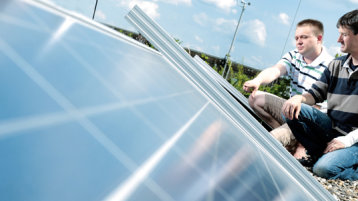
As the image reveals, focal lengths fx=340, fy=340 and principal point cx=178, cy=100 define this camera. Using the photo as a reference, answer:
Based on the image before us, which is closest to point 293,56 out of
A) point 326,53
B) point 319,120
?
point 326,53

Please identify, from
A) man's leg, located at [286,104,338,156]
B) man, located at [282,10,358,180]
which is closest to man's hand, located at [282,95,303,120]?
man, located at [282,10,358,180]

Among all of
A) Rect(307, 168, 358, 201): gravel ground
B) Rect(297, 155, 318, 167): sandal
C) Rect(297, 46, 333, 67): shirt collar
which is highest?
Rect(297, 46, 333, 67): shirt collar

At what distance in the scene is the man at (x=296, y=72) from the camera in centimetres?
649

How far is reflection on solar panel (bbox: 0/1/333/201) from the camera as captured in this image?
620 millimetres

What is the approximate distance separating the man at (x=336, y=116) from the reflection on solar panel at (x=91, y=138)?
3898mm

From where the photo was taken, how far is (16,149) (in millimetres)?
602

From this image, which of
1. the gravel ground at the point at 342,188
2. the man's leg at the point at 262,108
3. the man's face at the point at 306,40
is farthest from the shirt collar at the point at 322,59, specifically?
the gravel ground at the point at 342,188

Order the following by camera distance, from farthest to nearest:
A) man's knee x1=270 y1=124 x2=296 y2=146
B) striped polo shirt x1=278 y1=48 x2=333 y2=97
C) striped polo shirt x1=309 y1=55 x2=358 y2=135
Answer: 1. striped polo shirt x1=278 y1=48 x2=333 y2=97
2. man's knee x1=270 y1=124 x2=296 y2=146
3. striped polo shirt x1=309 y1=55 x2=358 y2=135

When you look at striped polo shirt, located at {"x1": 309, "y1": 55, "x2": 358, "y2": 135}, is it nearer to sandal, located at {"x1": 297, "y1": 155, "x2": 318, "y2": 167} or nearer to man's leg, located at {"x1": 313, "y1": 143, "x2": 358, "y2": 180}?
man's leg, located at {"x1": 313, "y1": 143, "x2": 358, "y2": 180}

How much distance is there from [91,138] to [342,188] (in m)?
5.22

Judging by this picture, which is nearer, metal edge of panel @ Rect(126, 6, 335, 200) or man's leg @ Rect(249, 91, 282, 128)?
metal edge of panel @ Rect(126, 6, 335, 200)

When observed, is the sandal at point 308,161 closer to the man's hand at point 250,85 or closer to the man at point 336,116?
the man at point 336,116

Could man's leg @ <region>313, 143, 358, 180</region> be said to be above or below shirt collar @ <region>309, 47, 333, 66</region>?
below

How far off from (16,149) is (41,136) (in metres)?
0.10
